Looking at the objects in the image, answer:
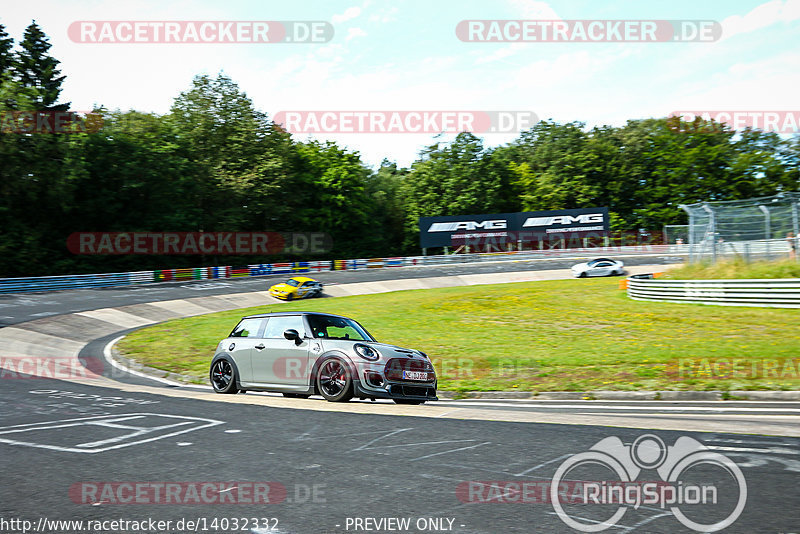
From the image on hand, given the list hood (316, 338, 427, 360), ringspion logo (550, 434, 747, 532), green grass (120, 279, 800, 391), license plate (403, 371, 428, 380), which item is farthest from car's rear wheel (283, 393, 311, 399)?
ringspion logo (550, 434, 747, 532)

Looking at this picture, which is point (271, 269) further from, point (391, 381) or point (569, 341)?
point (391, 381)

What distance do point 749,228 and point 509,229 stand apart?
40.2 meters

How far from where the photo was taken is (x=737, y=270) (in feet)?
74.1

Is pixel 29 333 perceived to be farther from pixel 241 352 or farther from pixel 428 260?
pixel 428 260

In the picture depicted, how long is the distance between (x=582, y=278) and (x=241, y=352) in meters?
35.0

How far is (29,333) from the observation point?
23.2 metres

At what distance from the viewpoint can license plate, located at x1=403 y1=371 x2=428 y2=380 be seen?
9.99m

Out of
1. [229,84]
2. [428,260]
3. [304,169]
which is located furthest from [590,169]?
[229,84]

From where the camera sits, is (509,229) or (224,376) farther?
(509,229)

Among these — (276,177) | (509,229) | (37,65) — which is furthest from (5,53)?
(509,229)

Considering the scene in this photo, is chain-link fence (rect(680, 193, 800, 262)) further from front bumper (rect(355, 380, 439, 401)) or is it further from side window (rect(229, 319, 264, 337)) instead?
side window (rect(229, 319, 264, 337))

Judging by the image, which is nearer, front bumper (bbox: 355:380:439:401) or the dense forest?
front bumper (bbox: 355:380:439:401)

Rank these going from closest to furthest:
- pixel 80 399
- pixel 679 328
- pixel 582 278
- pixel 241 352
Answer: pixel 80 399 → pixel 241 352 → pixel 679 328 → pixel 582 278

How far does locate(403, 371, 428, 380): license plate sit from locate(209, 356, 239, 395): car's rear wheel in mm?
3498
